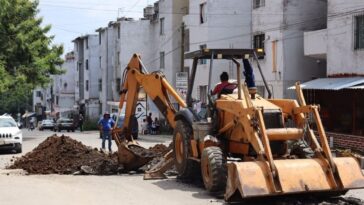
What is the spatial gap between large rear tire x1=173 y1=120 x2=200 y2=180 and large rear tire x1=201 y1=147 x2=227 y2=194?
1554 millimetres

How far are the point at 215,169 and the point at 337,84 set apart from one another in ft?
48.9

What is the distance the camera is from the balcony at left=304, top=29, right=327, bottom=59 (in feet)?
92.2

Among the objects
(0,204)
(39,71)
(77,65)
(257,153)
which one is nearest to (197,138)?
(257,153)

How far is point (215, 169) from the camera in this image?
11430mm

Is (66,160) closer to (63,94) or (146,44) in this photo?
(146,44)

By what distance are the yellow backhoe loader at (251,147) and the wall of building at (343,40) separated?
13.0m

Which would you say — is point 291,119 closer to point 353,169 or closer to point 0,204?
point 353,169

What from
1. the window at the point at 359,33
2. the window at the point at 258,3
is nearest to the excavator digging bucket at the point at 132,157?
the window at the point at 359,33

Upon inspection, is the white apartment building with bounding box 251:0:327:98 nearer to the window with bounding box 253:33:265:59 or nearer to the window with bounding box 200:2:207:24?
the window with bounding box 253:33:265:59

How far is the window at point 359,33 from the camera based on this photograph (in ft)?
83.3

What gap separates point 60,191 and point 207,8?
95.9 ft

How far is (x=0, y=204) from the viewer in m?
11.1

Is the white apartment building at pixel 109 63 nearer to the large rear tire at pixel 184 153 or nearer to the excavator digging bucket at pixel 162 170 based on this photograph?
the excavator digging bucket at pixel 162 170

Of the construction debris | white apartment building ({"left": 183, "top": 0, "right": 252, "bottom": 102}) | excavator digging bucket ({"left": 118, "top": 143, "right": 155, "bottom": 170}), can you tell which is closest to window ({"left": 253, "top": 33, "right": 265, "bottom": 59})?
white apartment building ({"left": 183, "top": 0, "right": 252, "bottom": 102})
